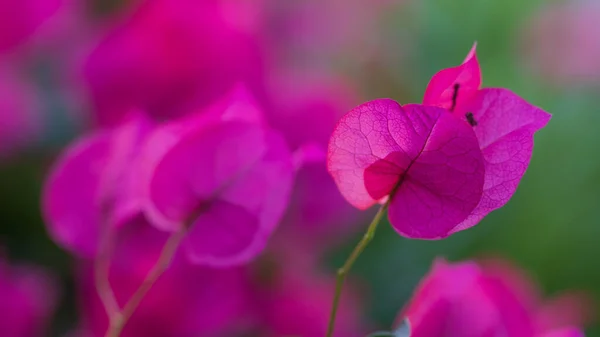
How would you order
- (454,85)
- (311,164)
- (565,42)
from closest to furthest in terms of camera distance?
(454,85) → (311,164) → (565,42)

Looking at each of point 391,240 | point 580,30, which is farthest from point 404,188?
point 580,30

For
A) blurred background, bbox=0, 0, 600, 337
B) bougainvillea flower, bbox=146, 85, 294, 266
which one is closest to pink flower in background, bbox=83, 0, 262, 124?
blurred background, bbox=0, 0, 600, 337

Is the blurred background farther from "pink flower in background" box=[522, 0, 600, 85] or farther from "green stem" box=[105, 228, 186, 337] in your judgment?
"green stem" box=[105, 228, 186, 337]

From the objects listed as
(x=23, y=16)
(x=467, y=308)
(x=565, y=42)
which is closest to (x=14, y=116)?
(x=23, y=16)

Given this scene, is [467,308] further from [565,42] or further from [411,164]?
[565,42]

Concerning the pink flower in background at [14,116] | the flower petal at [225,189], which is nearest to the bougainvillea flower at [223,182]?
the flower petal at [225,189]
